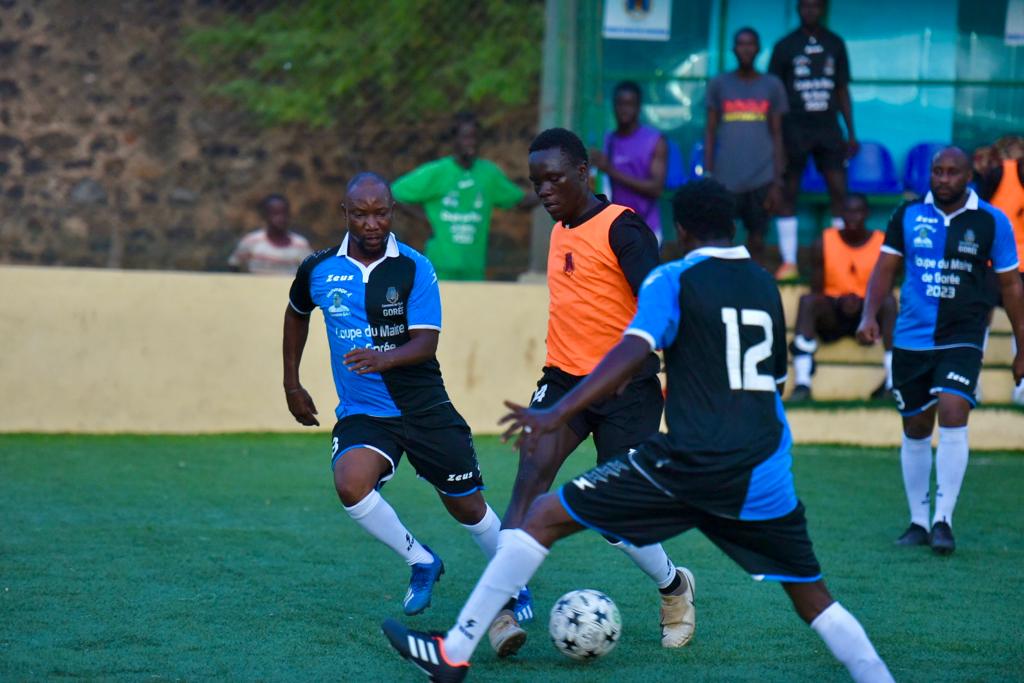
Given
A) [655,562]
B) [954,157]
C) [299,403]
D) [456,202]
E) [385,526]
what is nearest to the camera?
[655,562]

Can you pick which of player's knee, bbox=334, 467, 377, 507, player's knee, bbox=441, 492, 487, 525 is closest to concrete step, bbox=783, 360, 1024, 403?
player's knee, bbox=441, 492, 487, 525

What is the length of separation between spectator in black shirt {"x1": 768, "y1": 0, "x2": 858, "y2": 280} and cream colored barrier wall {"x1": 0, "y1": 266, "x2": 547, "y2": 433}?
8.10ft

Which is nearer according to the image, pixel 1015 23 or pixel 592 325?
pixel 592 325

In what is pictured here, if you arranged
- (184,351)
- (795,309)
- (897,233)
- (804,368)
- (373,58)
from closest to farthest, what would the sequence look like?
1. (897,233)
2. (184,351)
3. (804,368)
4. (795,309)
5. (373,58)

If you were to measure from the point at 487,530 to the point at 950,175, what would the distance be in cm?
318

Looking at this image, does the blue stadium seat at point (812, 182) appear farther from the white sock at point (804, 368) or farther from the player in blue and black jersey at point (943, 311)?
the player in blue and black jersey at point (943, 311)

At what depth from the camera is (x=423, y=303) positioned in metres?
5.92

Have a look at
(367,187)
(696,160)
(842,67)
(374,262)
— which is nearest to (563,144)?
(367,187)

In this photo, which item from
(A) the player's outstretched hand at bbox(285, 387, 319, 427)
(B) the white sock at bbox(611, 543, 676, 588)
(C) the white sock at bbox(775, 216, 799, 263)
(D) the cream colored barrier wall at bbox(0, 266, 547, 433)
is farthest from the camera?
(C) the white sock at bbox(775, 216, 799, 263)

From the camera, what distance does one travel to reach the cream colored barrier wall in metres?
10.5

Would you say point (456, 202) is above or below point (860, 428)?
above

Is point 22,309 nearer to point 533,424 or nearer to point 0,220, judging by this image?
point 0,220

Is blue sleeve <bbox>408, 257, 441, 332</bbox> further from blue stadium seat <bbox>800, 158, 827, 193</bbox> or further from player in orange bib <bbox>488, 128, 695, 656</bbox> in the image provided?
blue stadium seat <bbox>800, 158, 827, 193</bbox>

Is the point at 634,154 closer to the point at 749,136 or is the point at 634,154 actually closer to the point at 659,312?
the point at 749,136
